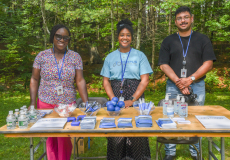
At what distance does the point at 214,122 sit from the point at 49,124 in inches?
63.8

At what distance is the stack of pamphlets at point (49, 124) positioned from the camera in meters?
1.95

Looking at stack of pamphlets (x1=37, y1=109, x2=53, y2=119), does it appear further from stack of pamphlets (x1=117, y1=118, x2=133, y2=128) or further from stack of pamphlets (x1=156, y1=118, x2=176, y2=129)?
stack of pamphlets (x1=156, y1=118, x2=176, y2=129)

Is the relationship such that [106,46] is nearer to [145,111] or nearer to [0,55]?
[0,55]

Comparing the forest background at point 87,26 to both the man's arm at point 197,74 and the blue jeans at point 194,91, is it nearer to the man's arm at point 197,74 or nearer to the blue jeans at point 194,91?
the blue jeans at point 194,91

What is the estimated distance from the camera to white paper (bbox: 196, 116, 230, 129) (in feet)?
6.30

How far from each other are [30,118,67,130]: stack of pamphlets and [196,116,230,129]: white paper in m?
1.38

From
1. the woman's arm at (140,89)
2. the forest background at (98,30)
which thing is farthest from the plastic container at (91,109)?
the forest background at (98,30)

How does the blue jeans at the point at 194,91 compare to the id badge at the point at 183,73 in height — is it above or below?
below

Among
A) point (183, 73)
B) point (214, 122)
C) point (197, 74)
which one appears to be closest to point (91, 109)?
point (214, 122)

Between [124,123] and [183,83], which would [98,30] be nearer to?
[183,83]

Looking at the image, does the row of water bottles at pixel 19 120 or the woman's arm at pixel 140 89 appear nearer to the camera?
the row of water bottles at pixel 19 120

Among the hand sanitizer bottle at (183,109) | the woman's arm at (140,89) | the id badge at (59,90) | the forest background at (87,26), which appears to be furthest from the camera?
the forest background at (87,26)

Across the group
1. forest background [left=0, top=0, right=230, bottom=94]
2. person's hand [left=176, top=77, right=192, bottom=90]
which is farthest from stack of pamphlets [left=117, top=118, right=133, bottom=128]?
forest background [left=0, top=0, right=230, bottom=94]

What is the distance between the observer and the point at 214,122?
80.0 inches
